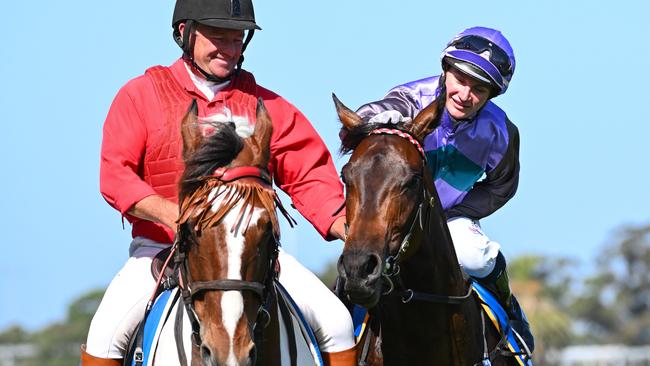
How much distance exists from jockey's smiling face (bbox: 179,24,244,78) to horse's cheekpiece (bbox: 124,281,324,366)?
134 cm

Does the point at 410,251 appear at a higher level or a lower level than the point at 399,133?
lower

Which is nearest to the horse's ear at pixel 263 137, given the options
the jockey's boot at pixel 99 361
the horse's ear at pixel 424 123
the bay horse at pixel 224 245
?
the bay horse at pixel 224 245

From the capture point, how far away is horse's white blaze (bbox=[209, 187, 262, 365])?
23.6 ft

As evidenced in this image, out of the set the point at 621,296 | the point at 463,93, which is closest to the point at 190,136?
the point at 463,93

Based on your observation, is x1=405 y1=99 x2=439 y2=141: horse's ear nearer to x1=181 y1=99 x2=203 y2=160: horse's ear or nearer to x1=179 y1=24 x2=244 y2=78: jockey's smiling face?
x1=179 y1=24 x2=244 y2=78: jockey's smiling face

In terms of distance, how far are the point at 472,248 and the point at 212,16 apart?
273 cm

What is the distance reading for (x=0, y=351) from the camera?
352 ft

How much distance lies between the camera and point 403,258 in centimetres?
920

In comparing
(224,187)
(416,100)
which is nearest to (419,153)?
(416,100)

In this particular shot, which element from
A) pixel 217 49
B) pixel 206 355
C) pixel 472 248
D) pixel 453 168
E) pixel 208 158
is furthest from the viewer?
pixel 453 168

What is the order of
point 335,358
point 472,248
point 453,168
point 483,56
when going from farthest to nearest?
point 453,168, point 472,248, point 483,56, point 335,358

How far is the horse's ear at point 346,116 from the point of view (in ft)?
30.7

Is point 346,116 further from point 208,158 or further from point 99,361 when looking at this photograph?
point 99,361

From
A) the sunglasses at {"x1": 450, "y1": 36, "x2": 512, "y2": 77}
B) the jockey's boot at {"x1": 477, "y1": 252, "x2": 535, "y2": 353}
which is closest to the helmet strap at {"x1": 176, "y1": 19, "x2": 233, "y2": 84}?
the sunglasses at {"x1": 450, "y1": 36, "x2": 512, "y2": 77}
